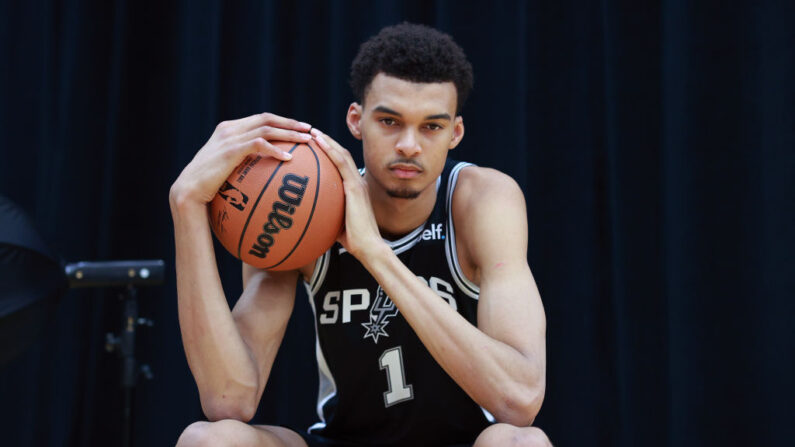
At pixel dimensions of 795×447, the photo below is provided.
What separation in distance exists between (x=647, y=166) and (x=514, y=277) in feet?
3.23

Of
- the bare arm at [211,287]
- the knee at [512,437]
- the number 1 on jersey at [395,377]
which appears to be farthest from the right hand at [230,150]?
the knee at [512,437]

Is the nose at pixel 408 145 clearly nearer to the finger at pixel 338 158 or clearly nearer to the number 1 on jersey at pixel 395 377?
the finger at pixel 338 158

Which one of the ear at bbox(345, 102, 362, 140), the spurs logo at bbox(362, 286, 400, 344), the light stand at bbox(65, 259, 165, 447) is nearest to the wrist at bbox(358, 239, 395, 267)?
the spurs logo at bbox(362, 286, 400, 344)

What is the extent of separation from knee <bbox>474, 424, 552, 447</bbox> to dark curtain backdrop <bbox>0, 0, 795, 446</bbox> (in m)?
0.97

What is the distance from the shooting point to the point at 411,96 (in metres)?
1.58

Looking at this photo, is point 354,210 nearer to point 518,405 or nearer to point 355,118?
point 355,118

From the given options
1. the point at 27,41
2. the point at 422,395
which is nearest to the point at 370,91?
the point at 422,395

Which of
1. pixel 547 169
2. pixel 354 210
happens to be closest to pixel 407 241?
pixel 354 210

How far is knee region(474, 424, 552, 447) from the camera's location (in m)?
1.29

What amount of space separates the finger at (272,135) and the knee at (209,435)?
0.55 metres

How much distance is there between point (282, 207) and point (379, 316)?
42 centimetres

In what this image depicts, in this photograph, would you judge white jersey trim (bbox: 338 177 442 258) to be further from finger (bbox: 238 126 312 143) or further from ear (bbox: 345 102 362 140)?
finger (bbox: 238 126 312 143)

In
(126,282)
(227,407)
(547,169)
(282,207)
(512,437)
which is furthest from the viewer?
(547,169)

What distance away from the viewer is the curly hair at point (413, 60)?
1.61m
